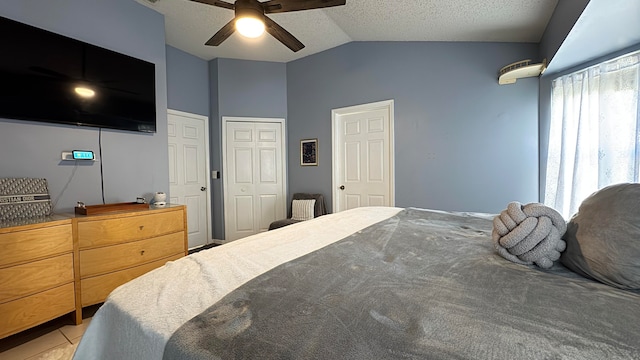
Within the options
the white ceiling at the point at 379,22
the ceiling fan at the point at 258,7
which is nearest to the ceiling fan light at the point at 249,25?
the ceiling fan at the point at 258,7

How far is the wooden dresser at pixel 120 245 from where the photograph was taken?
6.45 ft

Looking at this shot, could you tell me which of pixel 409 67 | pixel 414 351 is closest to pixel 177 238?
pixel 414 351

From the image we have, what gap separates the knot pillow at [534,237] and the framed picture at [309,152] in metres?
3.31

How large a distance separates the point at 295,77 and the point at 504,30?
9.19 feet

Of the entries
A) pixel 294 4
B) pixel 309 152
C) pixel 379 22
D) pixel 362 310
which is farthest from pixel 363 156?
pixel 362 310

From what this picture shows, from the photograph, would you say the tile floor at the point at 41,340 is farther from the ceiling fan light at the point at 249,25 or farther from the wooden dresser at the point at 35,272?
the ceiling fan light at the point at 249,25

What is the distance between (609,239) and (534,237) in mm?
179

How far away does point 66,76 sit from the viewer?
2191 mm

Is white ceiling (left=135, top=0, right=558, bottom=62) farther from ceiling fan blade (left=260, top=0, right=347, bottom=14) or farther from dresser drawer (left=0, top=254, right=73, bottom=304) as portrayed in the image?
dresser drawer (left=0, top=254, right=73, bottom=304)

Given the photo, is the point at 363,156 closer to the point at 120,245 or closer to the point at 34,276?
the point at 120,245

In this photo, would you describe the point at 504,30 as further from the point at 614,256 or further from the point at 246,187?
the point at 246,187

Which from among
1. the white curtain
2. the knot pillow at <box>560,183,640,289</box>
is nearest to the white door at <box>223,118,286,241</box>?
the white curtain

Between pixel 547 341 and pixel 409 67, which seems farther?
pixel 409 67

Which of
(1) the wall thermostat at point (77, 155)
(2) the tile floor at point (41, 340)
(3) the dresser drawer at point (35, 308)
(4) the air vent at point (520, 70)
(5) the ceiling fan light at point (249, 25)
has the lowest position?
(2) the tile floor at point (41, 340)
